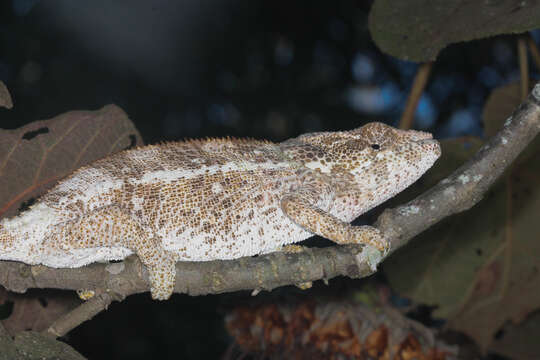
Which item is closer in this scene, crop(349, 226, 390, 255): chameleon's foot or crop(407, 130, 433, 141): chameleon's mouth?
crop(349, 226, 390, 255): chameleon's foot

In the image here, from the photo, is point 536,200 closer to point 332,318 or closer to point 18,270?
point 332,318

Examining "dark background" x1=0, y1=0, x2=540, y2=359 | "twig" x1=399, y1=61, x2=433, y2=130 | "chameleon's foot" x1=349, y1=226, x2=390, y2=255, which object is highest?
"dark background" x1=0, y1=0, x2=540, y2=359

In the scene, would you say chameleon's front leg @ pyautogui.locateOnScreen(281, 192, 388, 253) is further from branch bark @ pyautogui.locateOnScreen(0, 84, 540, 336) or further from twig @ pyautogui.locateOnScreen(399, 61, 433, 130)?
twig @ pyautogui.locateOnScreen(399, 61, 433, 130)

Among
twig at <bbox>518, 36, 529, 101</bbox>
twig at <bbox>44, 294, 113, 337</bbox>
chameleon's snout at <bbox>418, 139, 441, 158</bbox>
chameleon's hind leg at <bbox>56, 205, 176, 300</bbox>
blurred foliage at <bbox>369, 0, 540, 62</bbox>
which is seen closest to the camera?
twig at <bbox>44, 294, 113, 337</bbox>

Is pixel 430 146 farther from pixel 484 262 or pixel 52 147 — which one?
pixel 484 262

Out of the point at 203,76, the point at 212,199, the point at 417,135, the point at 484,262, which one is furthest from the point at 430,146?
the point at 203,76

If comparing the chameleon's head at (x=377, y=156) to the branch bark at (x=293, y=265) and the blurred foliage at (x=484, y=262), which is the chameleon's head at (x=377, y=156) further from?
the blurred foliage at (x=484, y=262)

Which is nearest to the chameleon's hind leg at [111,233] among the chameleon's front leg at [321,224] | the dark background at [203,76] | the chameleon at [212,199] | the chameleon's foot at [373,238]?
the chameleon at [212,199]

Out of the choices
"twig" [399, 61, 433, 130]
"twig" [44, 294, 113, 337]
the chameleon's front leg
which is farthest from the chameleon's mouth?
"twig" [44, 294, 113, 337]

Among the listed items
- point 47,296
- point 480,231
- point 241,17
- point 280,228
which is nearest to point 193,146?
point 280,228

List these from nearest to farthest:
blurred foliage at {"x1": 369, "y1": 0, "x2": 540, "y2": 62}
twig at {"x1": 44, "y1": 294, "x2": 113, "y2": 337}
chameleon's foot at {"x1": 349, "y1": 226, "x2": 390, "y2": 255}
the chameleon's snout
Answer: twig at {"x1": 44, "y1": 294, "x2": 113, "y2": 337}, chameleon's foot at {"x1": 349, "y1": 226, "x2": 390, "y2": 255}, the chameleon's snout, blurred foliage at {"x1": 369, "y1": 0, "x2": 540, "y2": 62}
